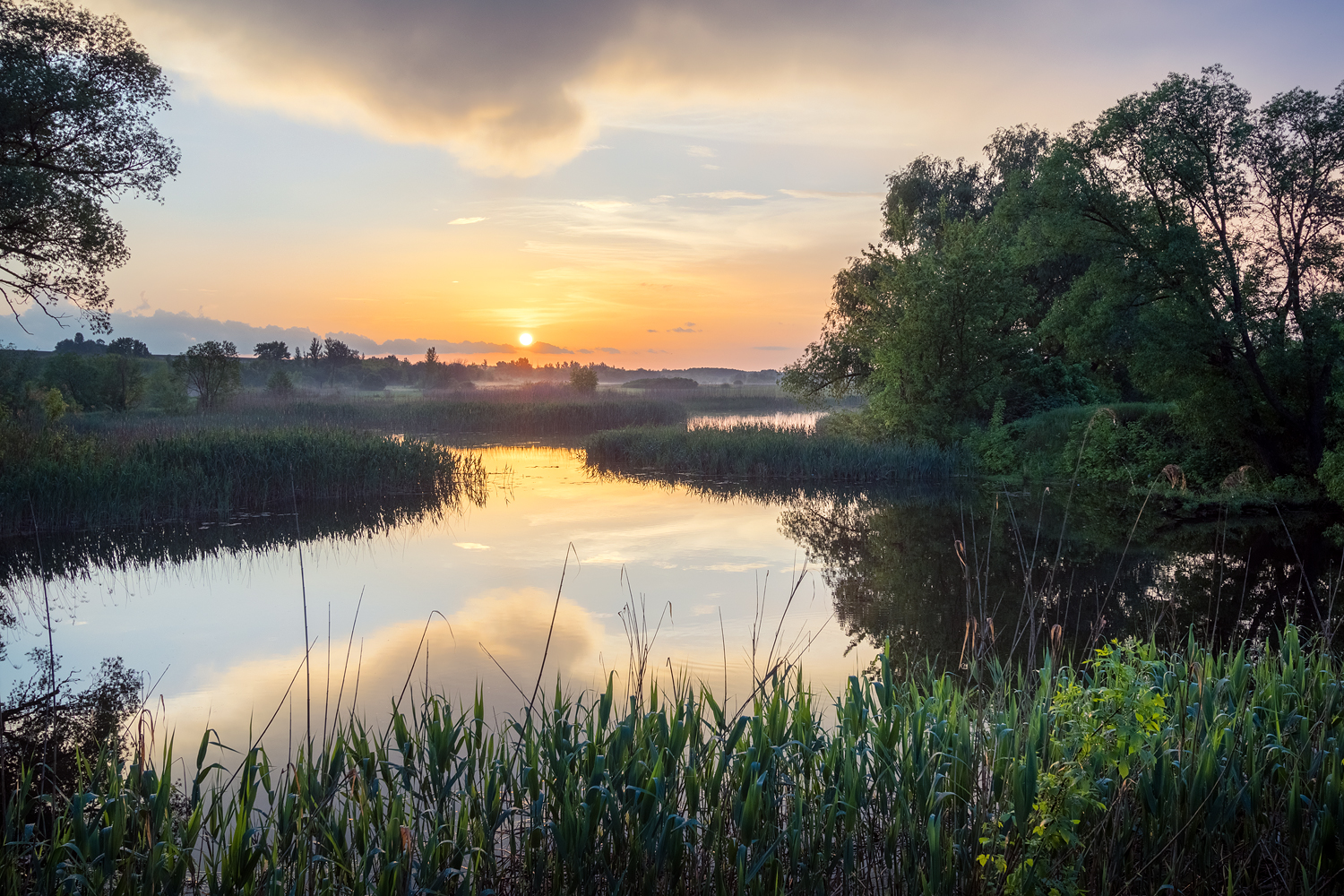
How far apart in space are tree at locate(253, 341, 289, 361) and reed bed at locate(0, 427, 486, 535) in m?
55.9

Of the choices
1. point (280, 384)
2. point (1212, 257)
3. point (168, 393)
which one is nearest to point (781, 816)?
point (1212, 257)

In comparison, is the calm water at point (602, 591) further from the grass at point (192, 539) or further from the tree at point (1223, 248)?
the tree at point (1223, 248)

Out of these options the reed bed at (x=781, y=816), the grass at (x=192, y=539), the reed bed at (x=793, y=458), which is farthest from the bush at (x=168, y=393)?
the reed bed at (x=781, y=816)

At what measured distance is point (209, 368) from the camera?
39.9 meters

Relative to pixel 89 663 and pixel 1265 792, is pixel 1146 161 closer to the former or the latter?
pixel 1265 792

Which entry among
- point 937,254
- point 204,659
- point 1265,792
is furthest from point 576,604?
point 937,254

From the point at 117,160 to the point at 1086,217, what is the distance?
67.7 feet

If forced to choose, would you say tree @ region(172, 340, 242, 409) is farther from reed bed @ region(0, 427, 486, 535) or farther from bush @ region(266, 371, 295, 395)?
reed bed @ region(0, 427, 486, 535)

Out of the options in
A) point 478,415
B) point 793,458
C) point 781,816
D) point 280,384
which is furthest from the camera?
point 280,384

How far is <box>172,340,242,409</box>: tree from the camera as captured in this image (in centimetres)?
3941

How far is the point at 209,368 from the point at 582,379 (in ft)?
71.2

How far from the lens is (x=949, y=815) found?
3.71 meters

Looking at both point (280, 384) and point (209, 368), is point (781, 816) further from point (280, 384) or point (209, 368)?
point (280, 384)

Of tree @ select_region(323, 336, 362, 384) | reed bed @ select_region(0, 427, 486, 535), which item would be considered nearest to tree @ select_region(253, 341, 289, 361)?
tree @ select_region(323, 336, 362, 384)
